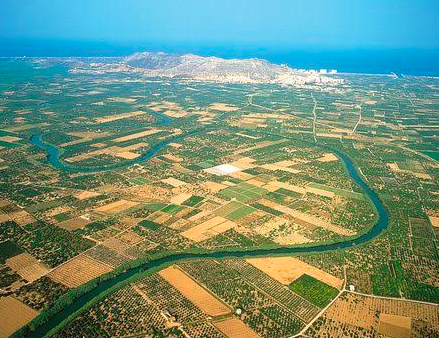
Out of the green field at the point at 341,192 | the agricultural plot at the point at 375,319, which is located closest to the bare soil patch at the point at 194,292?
the agricultural plot at the point at 375,319

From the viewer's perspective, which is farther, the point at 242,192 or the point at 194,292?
the point at 242,192

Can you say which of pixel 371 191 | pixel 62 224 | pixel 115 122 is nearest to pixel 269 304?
pixel 62 224

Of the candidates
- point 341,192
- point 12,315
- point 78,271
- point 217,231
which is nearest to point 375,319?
point 217,231

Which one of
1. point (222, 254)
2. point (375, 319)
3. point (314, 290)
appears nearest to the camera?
point (375, 319)

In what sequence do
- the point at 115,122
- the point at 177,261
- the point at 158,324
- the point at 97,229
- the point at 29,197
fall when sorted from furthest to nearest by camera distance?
the point at 115,122
the point at 29,197
the point at 97,229
the point at 177,261
the point at 158,324

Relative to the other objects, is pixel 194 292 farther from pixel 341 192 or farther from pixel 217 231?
pixel 341 192

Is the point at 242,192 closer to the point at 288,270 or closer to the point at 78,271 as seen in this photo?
the point at 288,270

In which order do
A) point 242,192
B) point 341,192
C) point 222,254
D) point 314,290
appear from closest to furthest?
point 314,290 → point 222,254 → point 242,192 → point 341,192

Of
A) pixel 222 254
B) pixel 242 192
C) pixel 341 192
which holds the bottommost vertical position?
pixel 222 254

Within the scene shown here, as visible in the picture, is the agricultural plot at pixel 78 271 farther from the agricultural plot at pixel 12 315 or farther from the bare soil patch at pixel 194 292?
the bare soil patch at pixel 194 292

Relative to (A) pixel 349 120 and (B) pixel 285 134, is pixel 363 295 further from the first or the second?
(A) pixel 349 120

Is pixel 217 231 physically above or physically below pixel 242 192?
below
